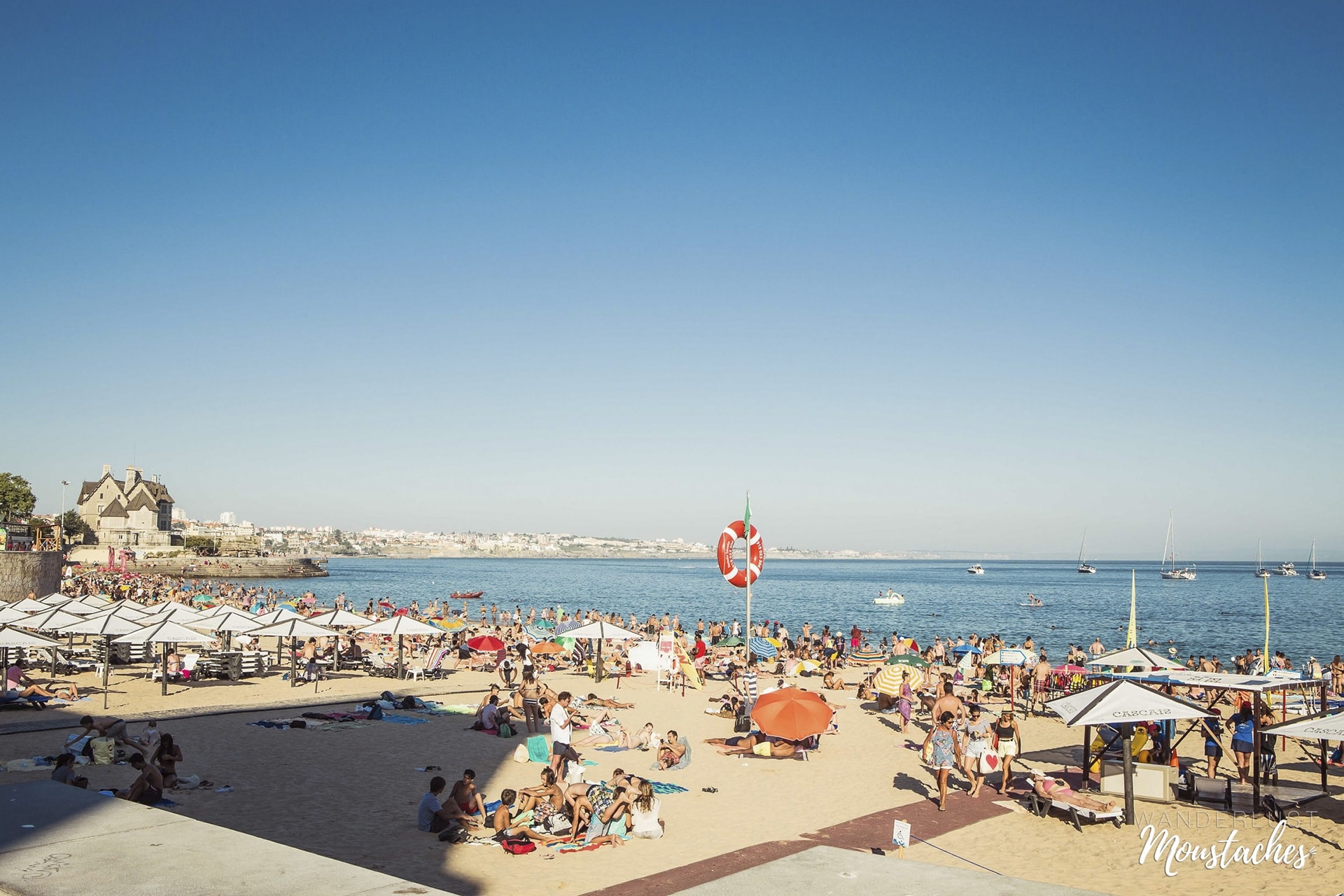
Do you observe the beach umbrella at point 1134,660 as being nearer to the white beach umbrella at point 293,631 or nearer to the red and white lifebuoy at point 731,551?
the red and white lifebuoy at point 731,551

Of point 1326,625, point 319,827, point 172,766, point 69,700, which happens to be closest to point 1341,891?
point 319,827

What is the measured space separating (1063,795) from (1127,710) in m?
1.37

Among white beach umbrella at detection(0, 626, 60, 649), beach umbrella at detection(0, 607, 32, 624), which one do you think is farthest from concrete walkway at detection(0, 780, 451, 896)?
beach umbrella at detection(0, 607, 32, 624)

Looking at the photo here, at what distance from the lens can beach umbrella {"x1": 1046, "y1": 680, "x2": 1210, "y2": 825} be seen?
11.5 meters

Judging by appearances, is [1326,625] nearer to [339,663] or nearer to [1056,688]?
[1056,688]

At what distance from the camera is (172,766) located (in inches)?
476

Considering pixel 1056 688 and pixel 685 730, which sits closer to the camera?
pixel 685 730

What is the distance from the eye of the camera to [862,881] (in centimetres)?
440

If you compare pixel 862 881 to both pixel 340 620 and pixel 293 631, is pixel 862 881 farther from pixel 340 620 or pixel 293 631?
pixel 340 620

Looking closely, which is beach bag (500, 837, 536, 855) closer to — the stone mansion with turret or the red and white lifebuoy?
the red and white lifebuoy

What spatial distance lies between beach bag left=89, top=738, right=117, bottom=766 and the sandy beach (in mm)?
120

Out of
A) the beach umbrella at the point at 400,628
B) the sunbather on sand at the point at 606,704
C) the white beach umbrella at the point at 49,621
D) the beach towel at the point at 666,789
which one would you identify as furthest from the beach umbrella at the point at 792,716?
the white beach umbrella at the point at 49,621

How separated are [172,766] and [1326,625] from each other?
73257 millimetres

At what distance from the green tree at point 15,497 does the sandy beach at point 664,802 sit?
245 feet
